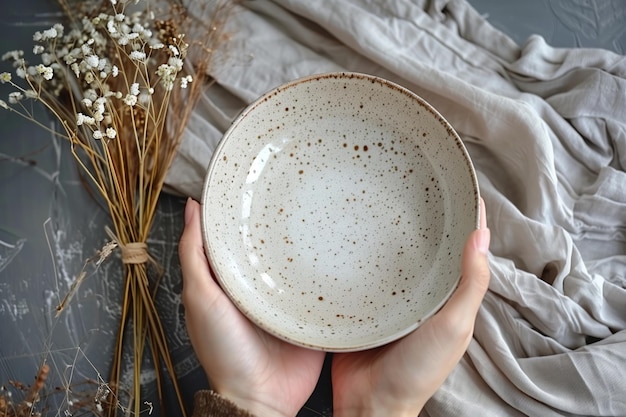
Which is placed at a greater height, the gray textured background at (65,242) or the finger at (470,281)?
the finger at (470,281)

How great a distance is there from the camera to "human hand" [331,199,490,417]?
0.78 m

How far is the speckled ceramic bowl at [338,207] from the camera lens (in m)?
0.86

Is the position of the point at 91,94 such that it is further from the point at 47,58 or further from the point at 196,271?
the point at 196,271

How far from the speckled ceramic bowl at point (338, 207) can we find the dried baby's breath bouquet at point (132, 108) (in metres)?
0.14

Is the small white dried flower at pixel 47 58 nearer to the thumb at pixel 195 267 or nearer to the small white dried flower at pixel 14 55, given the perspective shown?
the small white dried flower at pixel 14 55

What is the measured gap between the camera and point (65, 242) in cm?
100

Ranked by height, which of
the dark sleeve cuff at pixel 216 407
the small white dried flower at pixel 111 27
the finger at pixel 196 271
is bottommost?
the dark sleeve cuff at pixel 216 407

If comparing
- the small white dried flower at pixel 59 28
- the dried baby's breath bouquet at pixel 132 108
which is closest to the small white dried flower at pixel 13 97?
the dried baby's breath bouquet at pixel 132 108

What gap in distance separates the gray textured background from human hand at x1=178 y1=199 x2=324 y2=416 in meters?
0.08

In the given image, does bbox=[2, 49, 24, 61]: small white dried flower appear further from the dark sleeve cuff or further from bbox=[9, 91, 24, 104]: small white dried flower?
the dark sleeve cuff

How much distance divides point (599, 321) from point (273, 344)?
0.44 meters

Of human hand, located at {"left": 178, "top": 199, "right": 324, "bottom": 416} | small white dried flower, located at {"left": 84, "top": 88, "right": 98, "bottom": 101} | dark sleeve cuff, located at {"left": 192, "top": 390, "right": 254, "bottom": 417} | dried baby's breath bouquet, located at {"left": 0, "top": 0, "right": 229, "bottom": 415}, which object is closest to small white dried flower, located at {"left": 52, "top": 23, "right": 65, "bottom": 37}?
dried baby's breath bouquet, located at {"left": 0, "top": 0, "right": 229, "bottom": 415}

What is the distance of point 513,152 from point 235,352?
1.57 ft

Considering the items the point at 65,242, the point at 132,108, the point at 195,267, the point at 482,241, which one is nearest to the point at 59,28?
the point at 132,108
